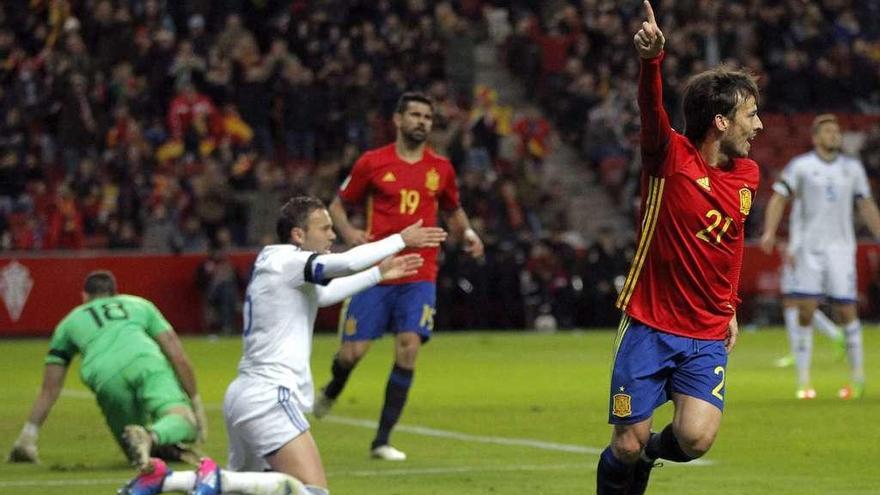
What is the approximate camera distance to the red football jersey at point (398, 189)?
13.3 m

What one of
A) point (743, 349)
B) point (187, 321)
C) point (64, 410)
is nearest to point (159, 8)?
point (187, 321)

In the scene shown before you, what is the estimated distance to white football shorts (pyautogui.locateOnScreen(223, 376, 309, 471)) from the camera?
8.59m

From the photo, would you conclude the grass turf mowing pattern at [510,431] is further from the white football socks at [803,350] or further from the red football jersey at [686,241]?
the red football jersey at [686,241]

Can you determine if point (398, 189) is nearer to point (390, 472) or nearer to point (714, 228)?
point (390, 472)

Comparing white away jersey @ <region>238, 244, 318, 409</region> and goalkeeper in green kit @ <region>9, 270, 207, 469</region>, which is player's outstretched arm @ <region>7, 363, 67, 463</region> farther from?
white away jersey @ <region>238, 244, 318, 409</region>

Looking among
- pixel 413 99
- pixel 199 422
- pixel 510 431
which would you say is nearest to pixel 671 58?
pixel 510 431

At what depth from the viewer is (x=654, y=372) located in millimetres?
8281

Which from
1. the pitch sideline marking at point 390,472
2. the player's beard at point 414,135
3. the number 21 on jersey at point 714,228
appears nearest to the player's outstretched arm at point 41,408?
the pitch sideline marking at point 390,472

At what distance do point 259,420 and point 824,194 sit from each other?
933 centimetres

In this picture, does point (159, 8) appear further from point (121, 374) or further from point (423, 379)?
point (121, 374)

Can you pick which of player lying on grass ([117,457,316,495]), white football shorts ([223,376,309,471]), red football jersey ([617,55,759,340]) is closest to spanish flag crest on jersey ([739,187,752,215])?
red football jersey ([617,55,759,340])

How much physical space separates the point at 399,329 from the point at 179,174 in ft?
53.0

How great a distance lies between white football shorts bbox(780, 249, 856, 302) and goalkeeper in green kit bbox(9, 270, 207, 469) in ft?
22.1

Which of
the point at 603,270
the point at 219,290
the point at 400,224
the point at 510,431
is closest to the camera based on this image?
the point at 400,224
